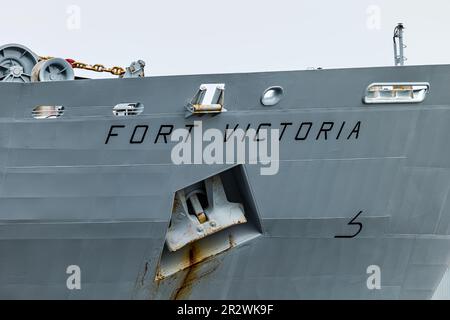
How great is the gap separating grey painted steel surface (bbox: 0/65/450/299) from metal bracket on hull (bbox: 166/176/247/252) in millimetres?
312

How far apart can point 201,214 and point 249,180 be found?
1.06 m

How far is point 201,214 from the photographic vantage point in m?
15.5

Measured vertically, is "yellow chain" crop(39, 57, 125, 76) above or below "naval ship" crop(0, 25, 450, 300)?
above

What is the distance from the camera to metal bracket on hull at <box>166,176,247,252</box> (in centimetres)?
1537

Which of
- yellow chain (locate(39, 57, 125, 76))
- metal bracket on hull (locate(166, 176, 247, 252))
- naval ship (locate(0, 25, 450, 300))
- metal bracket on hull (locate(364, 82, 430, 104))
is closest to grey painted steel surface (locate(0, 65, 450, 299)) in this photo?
naval ship (locate(0, 25, 450, 300))

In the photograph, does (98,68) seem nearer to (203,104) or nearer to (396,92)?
(203,104)

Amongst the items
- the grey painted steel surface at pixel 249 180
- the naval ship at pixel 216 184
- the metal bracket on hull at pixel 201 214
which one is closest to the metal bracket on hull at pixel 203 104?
the naval ship at pixel 216 184

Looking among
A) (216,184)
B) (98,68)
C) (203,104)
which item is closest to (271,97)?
(203,104)

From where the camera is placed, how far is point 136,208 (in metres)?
15.1

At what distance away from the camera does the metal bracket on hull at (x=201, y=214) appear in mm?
15367

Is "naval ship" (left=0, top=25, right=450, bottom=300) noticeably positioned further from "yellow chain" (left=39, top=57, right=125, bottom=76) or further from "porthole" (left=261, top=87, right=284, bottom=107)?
"yellow chain" (left=39, top=57, right=125, bottom=76)

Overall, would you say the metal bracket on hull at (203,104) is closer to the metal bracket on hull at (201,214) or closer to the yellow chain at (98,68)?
the metal bracket on hull at (201,214)
